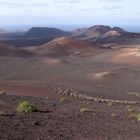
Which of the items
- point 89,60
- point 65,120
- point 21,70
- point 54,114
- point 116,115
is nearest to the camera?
point 65,120

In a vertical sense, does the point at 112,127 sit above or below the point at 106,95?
above

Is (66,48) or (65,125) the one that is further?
(66,48)

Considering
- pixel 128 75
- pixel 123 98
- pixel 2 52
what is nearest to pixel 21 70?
pixel 128 75

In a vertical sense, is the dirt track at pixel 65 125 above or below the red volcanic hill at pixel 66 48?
above

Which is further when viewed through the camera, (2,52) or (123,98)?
(2,52)

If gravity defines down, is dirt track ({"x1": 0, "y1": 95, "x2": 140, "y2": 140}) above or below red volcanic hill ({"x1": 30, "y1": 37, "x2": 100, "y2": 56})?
above

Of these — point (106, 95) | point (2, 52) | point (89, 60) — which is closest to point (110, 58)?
point (89, 60)

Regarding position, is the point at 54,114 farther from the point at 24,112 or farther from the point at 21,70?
the point at 21,70

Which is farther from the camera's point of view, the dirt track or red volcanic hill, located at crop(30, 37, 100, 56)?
red volcanic hill, located at crop(30, 37, 100, 56)

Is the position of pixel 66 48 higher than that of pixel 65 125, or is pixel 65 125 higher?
pixel 65 125

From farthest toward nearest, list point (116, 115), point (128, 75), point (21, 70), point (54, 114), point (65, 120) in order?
point (21, 70) → point (128, 75) → point (116, 115) → point (54, 114) → point (65, 120)

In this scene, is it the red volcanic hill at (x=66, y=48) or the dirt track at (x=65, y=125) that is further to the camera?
the red volcanic hill at (x=66, y=48)
